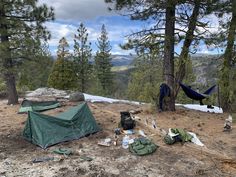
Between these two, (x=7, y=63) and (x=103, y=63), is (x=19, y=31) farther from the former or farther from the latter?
(x=103, y=63)

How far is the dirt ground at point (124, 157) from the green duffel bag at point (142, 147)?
0.39ft

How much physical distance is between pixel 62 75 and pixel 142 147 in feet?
65.8

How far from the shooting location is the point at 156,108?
34.5ft

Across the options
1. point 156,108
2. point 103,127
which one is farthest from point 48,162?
point 156,108

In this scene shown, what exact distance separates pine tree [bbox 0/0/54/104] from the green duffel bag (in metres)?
5.91

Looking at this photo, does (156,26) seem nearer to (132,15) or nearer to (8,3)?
(132,15)

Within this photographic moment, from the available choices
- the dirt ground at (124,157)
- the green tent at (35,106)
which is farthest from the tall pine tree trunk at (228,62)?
the green tent at (35,106)

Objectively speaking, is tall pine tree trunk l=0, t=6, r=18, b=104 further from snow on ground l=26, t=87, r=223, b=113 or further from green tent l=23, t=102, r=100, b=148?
green tent l=23, t=102, r=100, b=148

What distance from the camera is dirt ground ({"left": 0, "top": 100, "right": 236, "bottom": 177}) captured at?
560 cm

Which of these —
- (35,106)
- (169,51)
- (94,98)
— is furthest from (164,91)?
(94,98)

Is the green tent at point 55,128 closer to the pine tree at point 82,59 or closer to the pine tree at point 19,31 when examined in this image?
the pine tree at point 19,31

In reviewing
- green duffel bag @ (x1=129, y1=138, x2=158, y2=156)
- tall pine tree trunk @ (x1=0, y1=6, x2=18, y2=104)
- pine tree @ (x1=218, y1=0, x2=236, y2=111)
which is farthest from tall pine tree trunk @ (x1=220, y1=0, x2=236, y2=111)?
tall pine tree trunk @ (x1=0, y1=6, x2=18, y2=104)

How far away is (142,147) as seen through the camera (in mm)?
6727

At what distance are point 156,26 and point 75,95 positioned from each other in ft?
17.4
